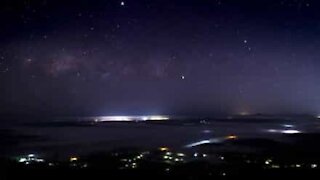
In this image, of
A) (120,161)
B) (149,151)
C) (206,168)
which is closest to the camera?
(206,168)

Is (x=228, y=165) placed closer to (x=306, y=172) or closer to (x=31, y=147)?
(x=306, y=172)

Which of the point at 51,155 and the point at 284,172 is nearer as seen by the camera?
the point at 284,172

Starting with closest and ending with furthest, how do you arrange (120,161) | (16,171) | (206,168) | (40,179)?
(40,179) → (16,171) → (206,168) → (120,161)

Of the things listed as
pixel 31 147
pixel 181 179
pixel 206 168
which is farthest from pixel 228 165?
pixel 31 147

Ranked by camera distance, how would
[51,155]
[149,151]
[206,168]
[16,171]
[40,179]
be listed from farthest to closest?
[149,151]
[51,155]
[206,168]
[16,171]
[40,179]

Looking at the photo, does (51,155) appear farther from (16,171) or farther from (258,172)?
(258,172)

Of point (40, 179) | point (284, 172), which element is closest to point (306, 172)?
point (284, 172)

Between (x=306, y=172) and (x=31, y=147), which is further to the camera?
(x=31, y=147)

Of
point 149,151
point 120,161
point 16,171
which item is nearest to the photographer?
point 16,171

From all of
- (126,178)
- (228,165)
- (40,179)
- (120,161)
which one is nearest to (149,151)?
(120,161)
